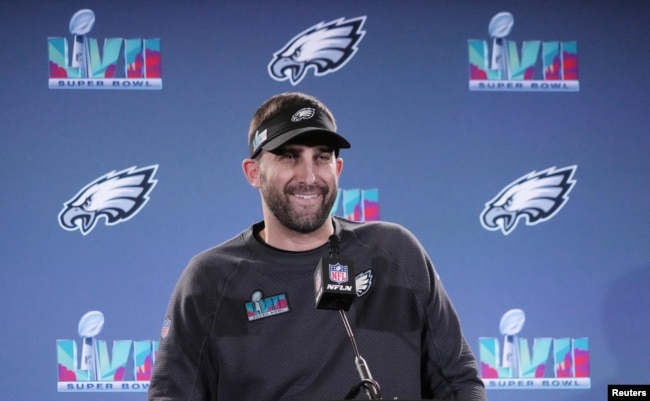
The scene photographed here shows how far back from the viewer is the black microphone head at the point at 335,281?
4.78 ft

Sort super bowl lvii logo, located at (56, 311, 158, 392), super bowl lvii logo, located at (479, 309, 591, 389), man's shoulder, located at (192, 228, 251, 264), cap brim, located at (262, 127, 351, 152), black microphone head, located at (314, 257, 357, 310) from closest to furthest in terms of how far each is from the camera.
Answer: black microphone head, located at (314, 257, 357, 310) < cap brim, located at (262, 127, 351, 152) < man's shoulder, located at (192, 228, 251, 264) < super bowl lvii logo, located at (56, 311, 158, 392) < super bowl lvii logo, located at (479, 309, 591, 389)

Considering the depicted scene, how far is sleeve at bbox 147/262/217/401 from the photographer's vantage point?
1838 millimetres

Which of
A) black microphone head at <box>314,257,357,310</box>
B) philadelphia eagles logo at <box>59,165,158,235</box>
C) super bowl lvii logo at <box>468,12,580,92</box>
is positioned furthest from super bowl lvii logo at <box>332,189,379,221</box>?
black microphone head at <box>314,257,357,310</box>

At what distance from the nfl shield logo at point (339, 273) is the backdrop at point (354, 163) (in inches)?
77.1

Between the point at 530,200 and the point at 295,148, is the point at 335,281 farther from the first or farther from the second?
the point at 530,200

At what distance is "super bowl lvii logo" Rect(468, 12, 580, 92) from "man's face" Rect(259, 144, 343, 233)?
71.9 inches

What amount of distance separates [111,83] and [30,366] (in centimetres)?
120

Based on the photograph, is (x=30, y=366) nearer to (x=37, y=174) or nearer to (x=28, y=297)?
(x=28, y=297)

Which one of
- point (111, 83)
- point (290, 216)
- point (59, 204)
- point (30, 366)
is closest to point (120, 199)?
point (59, 204)

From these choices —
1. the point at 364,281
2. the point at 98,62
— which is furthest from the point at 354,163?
the point at 364,281

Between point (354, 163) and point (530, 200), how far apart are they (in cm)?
77

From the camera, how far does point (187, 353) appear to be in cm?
187

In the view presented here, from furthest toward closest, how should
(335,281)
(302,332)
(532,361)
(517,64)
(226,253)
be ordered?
(517,64), (532,361), (226,253), (302,332), (335,281)

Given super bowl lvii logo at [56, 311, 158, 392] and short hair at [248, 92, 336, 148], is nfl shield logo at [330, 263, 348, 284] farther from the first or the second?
super bowl lvii logo at [56, 311, 158, 392]
